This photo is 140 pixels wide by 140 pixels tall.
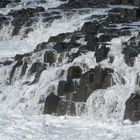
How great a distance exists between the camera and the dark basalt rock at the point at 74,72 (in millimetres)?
18031

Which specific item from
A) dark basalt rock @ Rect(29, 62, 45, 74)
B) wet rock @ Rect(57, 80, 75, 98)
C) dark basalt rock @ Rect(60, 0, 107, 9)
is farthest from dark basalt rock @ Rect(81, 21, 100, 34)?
dark basalt rock @ Rect(60, 0, 107, 9)

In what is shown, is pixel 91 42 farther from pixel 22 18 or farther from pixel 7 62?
pixel 22 18

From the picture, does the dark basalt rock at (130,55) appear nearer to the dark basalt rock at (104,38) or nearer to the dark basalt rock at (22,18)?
the dark basalt rock at (104,38)

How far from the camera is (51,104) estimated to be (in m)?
16.1

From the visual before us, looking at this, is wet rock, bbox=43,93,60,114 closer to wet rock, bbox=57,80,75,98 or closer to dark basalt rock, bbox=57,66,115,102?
dark basalt rock, bbox=57,66,115,102

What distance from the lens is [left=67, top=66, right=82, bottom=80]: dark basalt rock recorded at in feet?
59.2

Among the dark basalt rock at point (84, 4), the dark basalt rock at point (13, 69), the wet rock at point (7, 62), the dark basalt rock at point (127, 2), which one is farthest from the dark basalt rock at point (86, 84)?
the dark basalt rock at point (127, 2)

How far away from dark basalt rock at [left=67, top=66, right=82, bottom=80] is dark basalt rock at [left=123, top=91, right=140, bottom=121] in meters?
3.59

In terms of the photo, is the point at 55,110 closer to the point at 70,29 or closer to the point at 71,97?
the point at 71,97

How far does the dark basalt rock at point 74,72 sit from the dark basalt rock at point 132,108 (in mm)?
3592

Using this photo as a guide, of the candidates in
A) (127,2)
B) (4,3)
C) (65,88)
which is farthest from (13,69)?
(4,3)

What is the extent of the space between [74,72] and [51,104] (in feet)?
7.85

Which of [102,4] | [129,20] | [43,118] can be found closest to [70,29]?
[129,20]

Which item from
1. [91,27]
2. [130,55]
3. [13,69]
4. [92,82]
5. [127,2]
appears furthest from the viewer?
[127,2]
